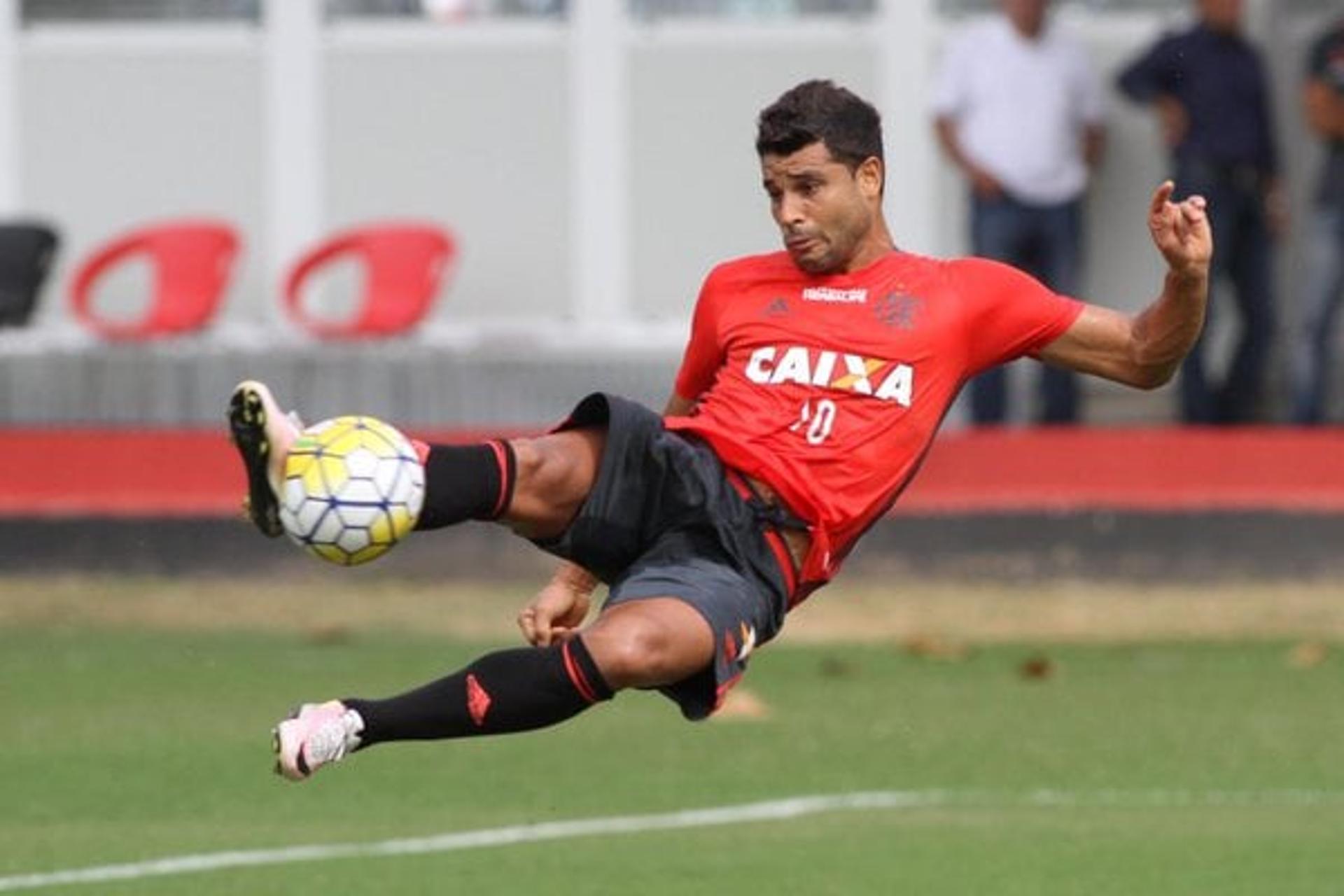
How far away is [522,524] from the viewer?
31.3 ft

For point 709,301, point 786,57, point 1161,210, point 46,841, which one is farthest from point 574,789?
point 786,57

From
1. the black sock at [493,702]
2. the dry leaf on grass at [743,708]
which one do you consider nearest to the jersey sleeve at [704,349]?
the black sock at [493,702]

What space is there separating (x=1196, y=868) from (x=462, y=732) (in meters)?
2.74

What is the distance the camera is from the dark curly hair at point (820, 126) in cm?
999

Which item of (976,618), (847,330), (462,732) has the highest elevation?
(847,330)

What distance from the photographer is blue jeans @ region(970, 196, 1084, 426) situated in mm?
18859

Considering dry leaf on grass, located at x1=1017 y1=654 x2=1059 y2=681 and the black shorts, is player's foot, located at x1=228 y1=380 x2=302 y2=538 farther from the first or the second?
dry leaf on grass, located at x1=1017 y1=654 x2=1059 y2=681

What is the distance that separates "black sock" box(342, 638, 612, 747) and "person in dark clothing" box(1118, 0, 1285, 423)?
9.75 m

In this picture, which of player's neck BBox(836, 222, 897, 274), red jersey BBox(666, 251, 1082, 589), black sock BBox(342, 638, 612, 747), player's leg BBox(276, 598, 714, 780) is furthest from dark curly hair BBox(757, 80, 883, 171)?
black sock BBox(342, 638, 612, 747)

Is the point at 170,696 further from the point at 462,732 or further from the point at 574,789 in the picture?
the point at 462,732

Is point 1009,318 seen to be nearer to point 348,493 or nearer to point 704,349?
point 704,349

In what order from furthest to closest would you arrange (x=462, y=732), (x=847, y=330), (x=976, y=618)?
(x=976, y=618) < (x=847, y=330) < (x=462, y=732)

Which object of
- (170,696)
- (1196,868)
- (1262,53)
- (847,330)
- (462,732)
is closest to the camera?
(462,732)

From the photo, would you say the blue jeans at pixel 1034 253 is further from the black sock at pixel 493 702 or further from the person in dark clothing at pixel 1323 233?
the black sock at pixel 493 702
